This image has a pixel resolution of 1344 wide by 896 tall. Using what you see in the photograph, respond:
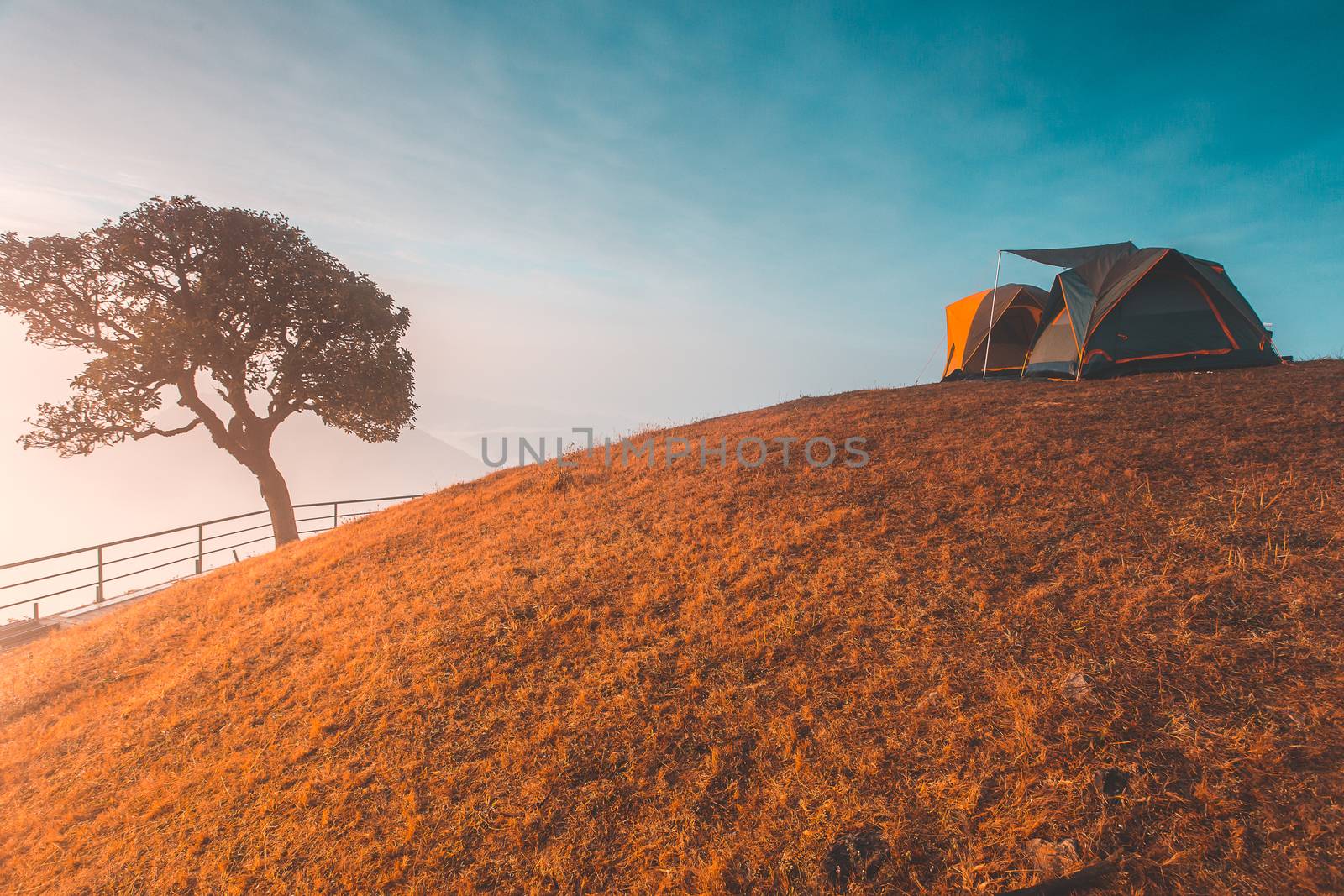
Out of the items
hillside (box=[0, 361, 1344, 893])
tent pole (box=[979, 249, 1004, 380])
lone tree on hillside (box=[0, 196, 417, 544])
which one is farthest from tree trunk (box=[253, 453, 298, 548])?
tent pole (box=[979, 249, 1004, 380])

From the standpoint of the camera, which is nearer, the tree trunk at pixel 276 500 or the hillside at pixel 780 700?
the hillside at pixel 780 700

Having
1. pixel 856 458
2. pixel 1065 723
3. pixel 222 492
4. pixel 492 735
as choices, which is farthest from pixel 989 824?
pixel 222 492

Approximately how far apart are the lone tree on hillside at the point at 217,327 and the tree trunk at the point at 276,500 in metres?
0.04

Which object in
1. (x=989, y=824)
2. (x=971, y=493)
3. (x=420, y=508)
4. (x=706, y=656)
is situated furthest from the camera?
(x=420, y=508)

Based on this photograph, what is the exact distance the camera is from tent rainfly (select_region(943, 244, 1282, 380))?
496 inches

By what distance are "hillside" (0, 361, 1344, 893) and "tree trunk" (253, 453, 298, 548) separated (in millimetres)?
8832

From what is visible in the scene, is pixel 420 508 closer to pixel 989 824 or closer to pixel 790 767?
pixel 790 767

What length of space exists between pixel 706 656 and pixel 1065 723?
10.4 ft

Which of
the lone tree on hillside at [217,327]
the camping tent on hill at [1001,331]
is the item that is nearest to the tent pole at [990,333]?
the camping tent on hill at [1001,331]

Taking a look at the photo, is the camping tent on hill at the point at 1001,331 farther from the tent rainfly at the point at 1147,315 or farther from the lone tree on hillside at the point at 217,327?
the lone tree on hillside at the point at 217,327

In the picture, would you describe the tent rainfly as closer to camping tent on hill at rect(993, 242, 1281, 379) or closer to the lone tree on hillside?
camping tent on hill at rect(993, 242, 1281, 379)

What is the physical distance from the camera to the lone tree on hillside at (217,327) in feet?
49.5

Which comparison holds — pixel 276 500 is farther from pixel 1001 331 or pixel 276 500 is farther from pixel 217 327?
pixel 1001 331

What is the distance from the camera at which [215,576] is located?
12.4m
